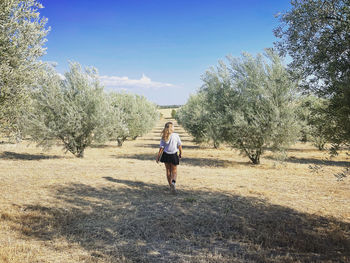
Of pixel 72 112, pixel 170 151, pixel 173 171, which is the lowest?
pixel 173 171

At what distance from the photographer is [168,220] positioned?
21.6 ft

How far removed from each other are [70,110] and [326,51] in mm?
14980

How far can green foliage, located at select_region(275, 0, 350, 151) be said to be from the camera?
5.18 m

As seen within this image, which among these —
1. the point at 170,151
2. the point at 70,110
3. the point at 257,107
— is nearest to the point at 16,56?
the point at 170,151

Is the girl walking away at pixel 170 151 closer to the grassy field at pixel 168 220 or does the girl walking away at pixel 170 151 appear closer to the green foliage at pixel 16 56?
the grassy field at pixel 168 220

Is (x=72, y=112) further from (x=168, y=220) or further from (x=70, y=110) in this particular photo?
(x=168, y=220)

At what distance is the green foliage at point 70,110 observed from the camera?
1689 centimetres

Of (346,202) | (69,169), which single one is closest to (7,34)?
(69,169)

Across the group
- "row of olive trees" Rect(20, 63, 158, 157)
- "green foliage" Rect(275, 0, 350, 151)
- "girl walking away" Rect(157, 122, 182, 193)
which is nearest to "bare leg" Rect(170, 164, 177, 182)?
"girl walking away" Rect(157, 122, 182, 193)

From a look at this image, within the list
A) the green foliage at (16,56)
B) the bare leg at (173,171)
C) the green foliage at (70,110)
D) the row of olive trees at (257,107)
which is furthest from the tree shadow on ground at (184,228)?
the green foliage at (70,110)

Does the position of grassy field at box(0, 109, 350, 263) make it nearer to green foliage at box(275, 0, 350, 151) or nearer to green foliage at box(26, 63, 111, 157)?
green foliage at box(275, 0, 350, 151)

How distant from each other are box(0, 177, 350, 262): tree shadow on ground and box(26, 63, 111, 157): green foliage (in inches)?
371

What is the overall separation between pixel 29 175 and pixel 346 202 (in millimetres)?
12328

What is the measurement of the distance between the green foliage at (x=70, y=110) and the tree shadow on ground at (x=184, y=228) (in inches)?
371
